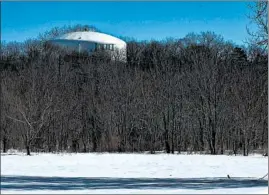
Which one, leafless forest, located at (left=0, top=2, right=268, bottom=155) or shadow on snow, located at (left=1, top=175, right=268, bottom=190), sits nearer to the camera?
shadow on snow, located at (left=1, top=175, right=268, bottom=190)

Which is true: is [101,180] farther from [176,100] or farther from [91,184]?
[176,100]

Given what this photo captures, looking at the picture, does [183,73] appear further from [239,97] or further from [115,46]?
[115,46]

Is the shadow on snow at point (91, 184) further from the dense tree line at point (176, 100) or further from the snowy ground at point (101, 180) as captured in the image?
the dense tree line at point (176, 100)

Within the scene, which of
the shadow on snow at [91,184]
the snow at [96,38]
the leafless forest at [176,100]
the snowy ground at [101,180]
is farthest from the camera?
the snow at [96,38]

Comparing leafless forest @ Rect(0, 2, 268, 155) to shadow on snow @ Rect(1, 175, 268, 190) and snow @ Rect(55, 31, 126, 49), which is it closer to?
snow @ Rect(55, 31, 126, 49)

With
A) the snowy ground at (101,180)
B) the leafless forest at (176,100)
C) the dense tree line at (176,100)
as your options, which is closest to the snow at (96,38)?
the leafless forest at (176,100)

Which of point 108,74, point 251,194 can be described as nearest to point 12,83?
point 251,194

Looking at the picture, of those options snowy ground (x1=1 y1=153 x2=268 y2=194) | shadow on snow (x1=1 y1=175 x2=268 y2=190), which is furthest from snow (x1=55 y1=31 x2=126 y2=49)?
shadow on snow (x1=1 y1=175 x2=268 y2=190)

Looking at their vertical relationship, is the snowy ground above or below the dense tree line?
below

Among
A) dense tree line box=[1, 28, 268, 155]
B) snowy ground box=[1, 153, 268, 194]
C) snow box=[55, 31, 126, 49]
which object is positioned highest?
snow box=[55, 31, 126, 49]

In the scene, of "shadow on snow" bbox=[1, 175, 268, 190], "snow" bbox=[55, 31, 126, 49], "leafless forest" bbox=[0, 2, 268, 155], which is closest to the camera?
"shadow on snow" bbox=[1, 175, 268, 190]

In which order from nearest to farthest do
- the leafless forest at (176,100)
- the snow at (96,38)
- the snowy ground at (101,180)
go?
1. the snowy ground at (101,180)
2. the leafless forest at (176,100)
3. the snow at (96,38)

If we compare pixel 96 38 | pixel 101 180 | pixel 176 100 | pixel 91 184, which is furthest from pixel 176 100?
pixel 91 184

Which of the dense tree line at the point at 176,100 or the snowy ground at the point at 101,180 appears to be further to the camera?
the dense tree line at the point at 176,100
